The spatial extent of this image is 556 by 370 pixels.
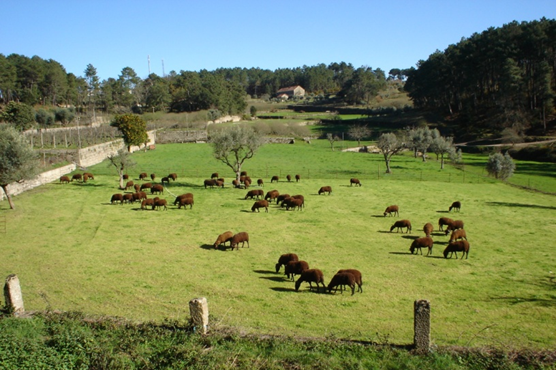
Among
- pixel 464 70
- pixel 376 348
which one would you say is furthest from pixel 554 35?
pixel 376 348

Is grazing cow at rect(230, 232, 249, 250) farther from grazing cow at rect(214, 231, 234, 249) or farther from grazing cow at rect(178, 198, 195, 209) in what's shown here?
grazing cow at rect(178, 198, 195, 209)

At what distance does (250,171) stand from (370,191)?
15.1 meters

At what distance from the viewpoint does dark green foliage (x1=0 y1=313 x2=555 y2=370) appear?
9820 millimetres

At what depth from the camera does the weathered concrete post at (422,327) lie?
10.2 m

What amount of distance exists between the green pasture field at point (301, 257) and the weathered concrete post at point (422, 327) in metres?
0.92

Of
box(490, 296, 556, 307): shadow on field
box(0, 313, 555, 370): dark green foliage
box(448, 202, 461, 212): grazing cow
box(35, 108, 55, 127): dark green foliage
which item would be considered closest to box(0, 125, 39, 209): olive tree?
box(0, 313, 555, 370): dark green foliage

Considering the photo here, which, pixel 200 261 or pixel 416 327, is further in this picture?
pixel 200 261

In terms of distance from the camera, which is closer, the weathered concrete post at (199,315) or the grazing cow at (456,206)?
the weathered concrete post at (199,315)

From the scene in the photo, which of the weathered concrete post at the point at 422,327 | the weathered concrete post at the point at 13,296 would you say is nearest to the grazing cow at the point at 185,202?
the weathered concrete post at the point at 13,296

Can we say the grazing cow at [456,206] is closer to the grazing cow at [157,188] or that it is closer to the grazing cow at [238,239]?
the grazing cow at [238,239]

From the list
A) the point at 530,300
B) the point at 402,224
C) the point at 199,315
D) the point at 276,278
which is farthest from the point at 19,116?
the point at 530,300

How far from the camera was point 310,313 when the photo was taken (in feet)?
45.3

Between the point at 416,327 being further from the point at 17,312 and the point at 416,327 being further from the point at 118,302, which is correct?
the point at 17,312

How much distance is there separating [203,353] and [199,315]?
105cm
